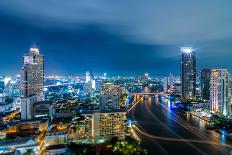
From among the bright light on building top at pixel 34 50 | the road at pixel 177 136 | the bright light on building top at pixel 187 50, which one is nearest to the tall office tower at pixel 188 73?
the bright light on building top at pixel 187 50

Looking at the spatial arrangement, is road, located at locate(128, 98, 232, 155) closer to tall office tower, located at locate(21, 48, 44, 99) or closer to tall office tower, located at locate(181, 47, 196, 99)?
tall office tower, located at locate(21, 48, 44, 99)

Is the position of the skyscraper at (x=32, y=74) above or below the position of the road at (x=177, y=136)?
above

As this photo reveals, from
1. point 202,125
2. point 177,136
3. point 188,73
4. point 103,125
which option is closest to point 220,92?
point 202,125

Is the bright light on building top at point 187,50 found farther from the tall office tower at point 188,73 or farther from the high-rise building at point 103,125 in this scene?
the high-rise building at point 103,125

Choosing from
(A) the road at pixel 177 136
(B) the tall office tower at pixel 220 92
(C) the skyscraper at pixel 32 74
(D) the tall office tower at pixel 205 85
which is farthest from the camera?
(D) the tall office tower at pixel 205 85

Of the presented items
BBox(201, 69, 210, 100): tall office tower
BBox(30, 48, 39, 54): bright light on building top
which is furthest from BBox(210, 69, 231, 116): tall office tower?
BBox(30, 48, 39, 54): bright light on building top
